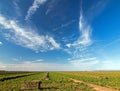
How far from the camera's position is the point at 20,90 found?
65.3ft

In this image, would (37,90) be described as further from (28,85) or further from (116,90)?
(116,90)

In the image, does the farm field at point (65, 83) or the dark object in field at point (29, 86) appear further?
the farm field at point (65, 83)

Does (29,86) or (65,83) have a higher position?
(65,83)

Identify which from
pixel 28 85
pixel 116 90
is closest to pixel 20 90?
pixel 28 85

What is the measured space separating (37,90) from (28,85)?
1756mm

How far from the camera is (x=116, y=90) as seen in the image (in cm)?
2044

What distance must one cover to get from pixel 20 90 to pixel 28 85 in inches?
52.3

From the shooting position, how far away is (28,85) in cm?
2095

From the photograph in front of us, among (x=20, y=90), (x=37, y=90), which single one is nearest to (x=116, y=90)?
(x=37, y=90)

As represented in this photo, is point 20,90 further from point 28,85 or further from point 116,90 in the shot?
point 116,90

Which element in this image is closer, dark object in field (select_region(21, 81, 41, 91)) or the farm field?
dark object in field (select_region(21, 81, 41, 91))

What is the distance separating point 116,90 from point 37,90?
926 cm

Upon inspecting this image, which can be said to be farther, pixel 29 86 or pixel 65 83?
pixel 65 83

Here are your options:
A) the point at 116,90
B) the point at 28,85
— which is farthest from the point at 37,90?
the point at 116,90
